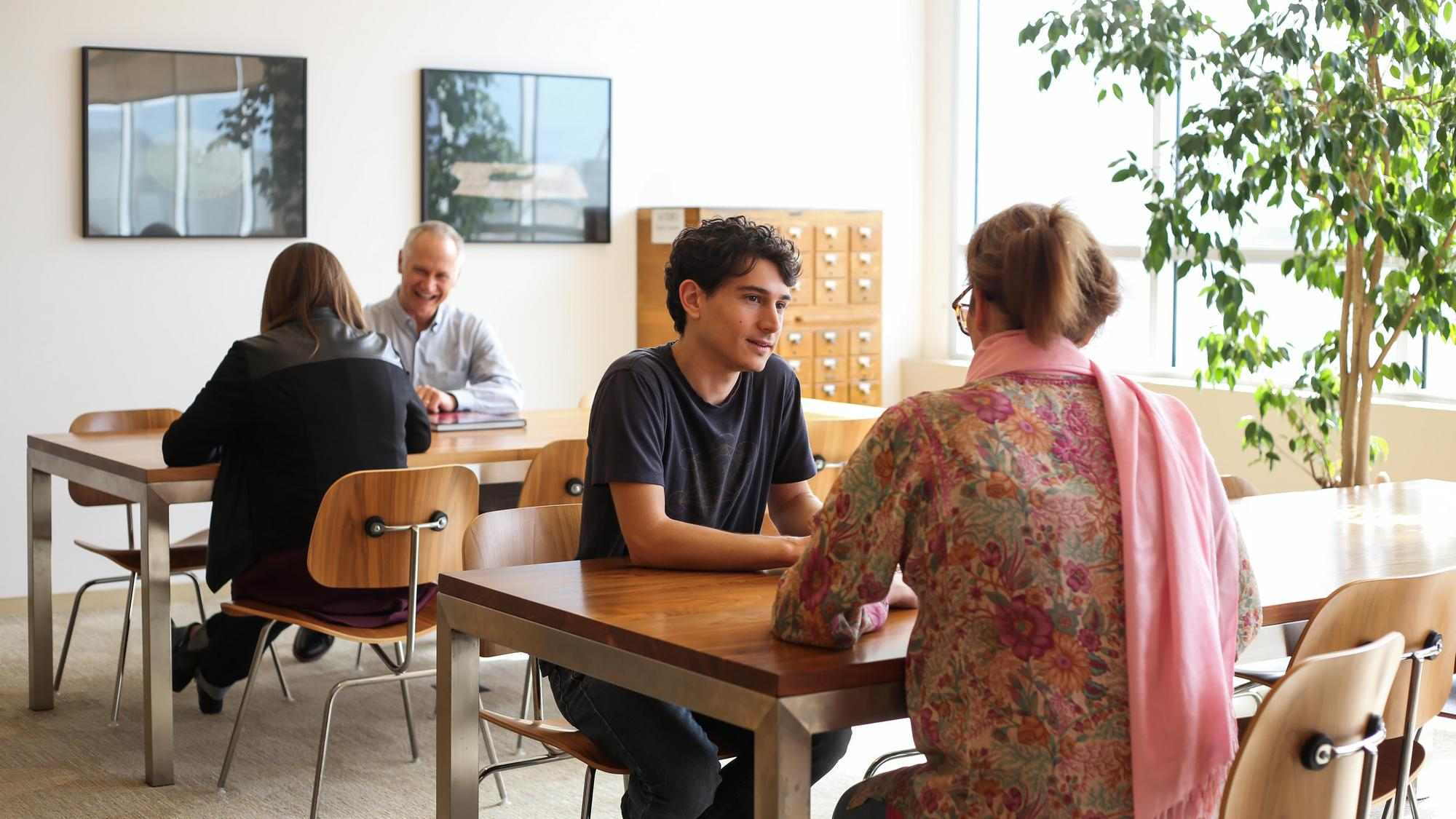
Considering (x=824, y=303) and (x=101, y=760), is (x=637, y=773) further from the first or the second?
(x=824, y=303)

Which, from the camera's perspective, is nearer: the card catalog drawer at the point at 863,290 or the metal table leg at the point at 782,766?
the metal table leg at the point at 782,766

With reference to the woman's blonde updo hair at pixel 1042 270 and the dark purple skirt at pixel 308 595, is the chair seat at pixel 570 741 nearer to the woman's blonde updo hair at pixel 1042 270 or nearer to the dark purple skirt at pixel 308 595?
the woman's blonde updo hair at pixel 1042 270

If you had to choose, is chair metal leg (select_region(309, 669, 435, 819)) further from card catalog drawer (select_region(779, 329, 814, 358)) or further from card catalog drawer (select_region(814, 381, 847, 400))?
card catalog drawer (select_region(814, 381, 847, 400))

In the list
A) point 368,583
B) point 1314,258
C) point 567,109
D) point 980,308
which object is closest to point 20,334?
point 567,109

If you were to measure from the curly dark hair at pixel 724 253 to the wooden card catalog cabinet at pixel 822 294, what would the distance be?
440 cm

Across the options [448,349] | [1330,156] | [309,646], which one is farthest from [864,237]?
[309,646]

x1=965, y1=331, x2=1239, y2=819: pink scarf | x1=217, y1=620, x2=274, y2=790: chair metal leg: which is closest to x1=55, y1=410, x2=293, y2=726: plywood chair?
x1=217, y1=620, x2=274, y2=790: chair metal leg

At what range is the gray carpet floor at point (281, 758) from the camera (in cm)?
360

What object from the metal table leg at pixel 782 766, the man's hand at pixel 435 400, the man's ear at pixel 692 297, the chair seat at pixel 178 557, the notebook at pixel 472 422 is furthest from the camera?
the man's hand at pixel 435 400

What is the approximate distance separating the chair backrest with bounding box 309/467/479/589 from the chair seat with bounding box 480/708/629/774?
0.95 m

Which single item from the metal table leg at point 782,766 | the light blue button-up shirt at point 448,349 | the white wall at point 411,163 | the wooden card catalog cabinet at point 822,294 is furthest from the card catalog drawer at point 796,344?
the metal table leg at point 782,766

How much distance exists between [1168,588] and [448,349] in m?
3.53

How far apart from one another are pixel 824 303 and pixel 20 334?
3469mm

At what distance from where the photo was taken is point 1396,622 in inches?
84.6
